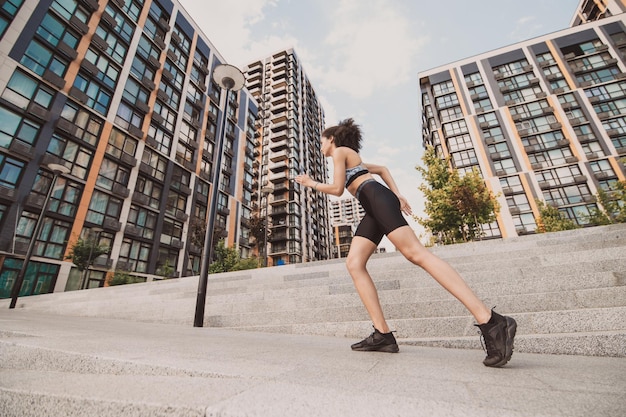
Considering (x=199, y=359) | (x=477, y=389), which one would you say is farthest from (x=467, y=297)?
(x=199, y=359)

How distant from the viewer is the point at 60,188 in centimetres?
1725

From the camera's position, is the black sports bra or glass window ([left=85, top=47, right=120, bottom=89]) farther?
glass window ([left=85, top=47, right=120, bottom=89])

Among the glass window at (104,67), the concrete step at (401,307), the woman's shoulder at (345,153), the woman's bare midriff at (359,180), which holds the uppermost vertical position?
the glass window at (104,67)

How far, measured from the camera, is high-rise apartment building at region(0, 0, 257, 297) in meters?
15.5

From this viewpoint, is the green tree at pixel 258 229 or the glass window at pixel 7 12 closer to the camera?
the glass window at pixel 7 12

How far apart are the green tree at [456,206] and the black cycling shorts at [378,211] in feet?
57.1

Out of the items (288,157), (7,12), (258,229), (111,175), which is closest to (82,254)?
(111,175)

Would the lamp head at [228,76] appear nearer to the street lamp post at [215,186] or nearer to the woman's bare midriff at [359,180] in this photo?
the street lamp post at [215,186]

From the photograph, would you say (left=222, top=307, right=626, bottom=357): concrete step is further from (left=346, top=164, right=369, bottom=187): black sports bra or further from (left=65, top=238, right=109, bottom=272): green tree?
(left=65, top=238, right=109, bottom=272): green tree

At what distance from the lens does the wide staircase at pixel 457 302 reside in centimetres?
249

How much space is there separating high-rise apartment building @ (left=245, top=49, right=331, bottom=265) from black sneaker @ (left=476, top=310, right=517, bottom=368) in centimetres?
4033

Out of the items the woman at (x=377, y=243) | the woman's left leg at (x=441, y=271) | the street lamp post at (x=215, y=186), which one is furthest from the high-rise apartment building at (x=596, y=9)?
the woman's left leg at (x=441, y=271)

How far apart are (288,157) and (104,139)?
29159 mm

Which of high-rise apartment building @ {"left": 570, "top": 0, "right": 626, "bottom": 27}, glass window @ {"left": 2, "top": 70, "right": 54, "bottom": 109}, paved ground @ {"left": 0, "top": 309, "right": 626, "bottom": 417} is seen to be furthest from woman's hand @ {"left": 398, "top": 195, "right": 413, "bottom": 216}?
high-rise apartment building @ {"left": 570, "top": 0, "right": 626, "bottom": 27}
